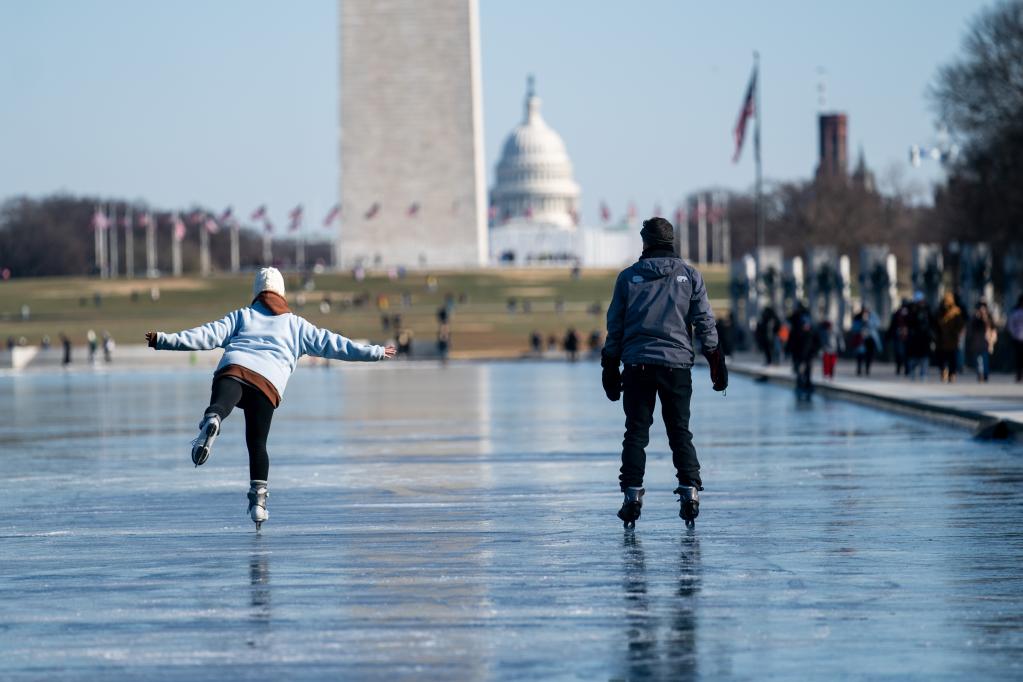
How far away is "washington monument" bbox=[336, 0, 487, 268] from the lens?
102375 millimetres

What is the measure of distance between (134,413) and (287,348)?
725 inches

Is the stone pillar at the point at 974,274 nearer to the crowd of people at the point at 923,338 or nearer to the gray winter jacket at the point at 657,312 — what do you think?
the crowd of people at the point at 923,338

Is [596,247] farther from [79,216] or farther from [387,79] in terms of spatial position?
[387,79]

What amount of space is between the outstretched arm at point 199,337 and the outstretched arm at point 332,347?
0.38 meters

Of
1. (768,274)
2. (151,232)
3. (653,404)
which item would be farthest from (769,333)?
(151,232)

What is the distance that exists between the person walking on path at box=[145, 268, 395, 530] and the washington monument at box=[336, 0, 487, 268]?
302 ft

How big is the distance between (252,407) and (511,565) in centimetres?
198

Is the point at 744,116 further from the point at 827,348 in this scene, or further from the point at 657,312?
the point at 657,312

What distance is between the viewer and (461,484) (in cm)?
1416

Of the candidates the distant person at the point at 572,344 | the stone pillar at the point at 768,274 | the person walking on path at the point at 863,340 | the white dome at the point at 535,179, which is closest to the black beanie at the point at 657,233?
the person walking on path at the point at 863,340

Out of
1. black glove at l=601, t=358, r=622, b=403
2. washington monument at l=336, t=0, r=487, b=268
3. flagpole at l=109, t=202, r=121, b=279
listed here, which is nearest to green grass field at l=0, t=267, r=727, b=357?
washington monument at l=336, t=0, r=487, b=268

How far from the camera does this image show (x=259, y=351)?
10508 mm

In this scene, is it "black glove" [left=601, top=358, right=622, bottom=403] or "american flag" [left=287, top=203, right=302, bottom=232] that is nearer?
"black glove" [left=601, top=358, right=622, bottom=403]

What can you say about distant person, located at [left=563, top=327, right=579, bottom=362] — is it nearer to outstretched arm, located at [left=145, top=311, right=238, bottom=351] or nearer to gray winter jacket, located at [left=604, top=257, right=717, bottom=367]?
outstretched arm, located at [left=145, top=311, right=238, bottom=351]
